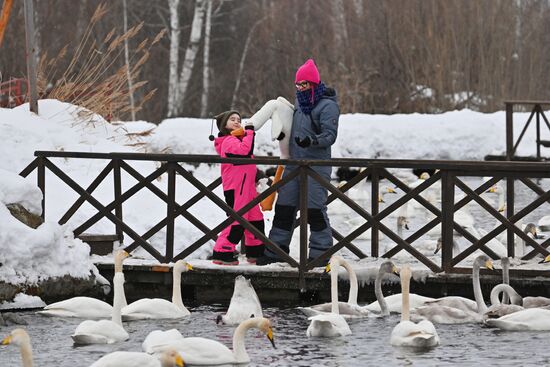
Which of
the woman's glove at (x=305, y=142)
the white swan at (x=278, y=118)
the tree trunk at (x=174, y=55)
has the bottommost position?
the woman's glove at (x=305, y=142)

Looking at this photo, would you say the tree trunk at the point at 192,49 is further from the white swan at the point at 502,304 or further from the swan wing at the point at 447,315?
the swan wing at the point at 447,315

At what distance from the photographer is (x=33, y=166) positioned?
14.9 metres

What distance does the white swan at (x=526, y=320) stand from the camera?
11875mm

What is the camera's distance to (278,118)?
1390 cm

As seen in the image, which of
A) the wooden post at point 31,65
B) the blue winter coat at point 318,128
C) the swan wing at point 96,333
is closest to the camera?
the swan wing at point 96,333

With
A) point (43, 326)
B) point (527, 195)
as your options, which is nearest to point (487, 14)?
point (527, 195)

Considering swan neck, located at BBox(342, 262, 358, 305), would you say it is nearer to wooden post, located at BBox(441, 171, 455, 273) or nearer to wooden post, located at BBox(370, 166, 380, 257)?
wooden post, located at BBox(441, 171, 455, 273)

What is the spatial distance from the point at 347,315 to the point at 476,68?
75.7 ft

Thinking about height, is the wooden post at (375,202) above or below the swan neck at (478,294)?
above

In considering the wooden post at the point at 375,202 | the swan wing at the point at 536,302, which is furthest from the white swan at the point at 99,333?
the wooden post at the point at 375,202

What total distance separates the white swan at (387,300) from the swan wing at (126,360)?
327 cm

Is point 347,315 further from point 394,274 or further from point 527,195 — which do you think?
point 527,195

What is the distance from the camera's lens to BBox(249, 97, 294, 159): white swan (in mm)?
13891

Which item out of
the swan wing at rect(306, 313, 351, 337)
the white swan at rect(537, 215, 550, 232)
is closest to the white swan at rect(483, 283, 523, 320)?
the swan wing at rect(306, 313, 351, 337)
